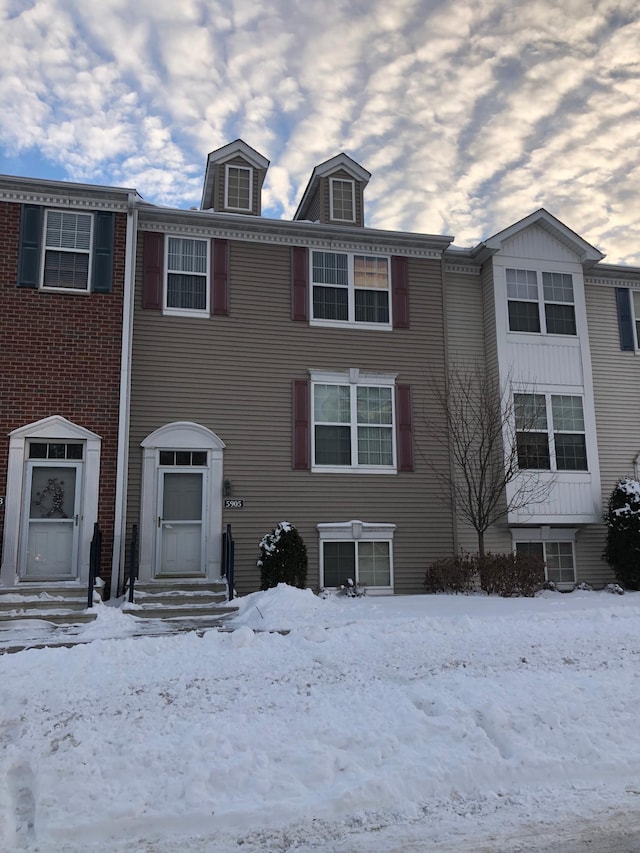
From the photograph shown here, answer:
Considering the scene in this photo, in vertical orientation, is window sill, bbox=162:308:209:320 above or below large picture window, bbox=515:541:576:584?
above

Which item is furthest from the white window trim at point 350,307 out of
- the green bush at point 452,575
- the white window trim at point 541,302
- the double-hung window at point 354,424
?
the green bush at point 452,575

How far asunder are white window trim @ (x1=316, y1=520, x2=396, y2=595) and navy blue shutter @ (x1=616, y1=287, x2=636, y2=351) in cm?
712

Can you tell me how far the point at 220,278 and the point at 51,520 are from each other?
5.38m

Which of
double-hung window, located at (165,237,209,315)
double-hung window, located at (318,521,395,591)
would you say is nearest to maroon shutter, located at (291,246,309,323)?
double-hung window, located at (165,237,209,315)

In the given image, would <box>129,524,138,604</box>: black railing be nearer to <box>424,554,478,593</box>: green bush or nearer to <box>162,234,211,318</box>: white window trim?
<box>162,234,211,318</box>: white window trim

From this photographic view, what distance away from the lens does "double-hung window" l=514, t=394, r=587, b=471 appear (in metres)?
14.3

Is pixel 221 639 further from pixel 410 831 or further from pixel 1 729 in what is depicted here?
pixel 410 831

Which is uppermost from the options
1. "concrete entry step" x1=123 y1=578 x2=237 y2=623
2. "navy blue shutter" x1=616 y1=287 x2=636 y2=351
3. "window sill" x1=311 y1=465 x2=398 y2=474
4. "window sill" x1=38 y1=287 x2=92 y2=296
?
"navy blue shutter" x1=616 y1=287 x2=636 y2=351

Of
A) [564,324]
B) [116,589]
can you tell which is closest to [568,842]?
[116,589]

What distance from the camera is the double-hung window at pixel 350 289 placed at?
45.9 feet

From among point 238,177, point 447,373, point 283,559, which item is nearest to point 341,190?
point 238,177

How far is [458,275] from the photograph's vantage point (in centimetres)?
1525

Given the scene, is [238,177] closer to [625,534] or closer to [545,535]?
[545,535]

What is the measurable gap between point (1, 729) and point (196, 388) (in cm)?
798
